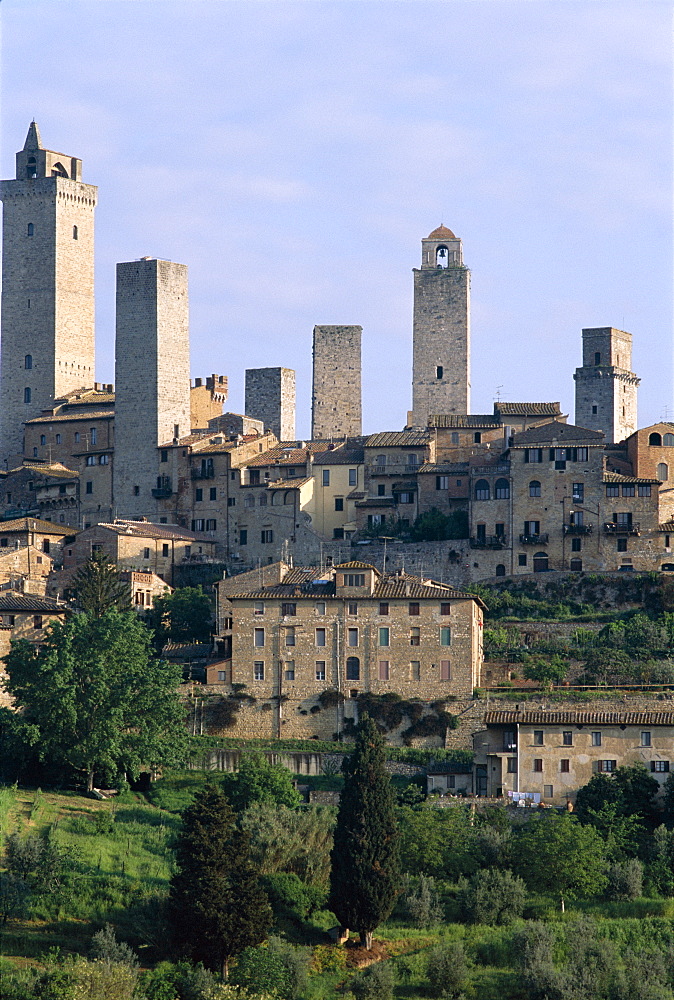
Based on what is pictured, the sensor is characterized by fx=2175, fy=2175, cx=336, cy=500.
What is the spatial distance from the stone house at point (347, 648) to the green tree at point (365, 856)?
46.4 ft

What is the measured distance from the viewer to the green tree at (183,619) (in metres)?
84.8

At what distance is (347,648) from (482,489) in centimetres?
1479

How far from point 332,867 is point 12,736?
556 inches

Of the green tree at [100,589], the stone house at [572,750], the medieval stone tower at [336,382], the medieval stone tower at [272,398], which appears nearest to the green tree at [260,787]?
the stone house at [572,750]

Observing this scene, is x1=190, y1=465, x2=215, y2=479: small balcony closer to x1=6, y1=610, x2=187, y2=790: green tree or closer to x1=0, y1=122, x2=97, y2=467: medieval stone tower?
x1=0, y1=122, x2=97, y2=467: medieval stone tower

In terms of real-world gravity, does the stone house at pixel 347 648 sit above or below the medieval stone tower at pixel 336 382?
below

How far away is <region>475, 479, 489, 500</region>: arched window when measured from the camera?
90188 mm

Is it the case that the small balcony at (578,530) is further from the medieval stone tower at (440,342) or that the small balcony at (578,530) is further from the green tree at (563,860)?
the green tree at (563,860)

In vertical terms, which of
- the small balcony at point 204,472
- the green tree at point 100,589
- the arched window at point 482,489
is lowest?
the green tree at point 100,589

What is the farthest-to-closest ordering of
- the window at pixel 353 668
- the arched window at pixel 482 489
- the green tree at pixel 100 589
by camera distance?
the arched window at pixel 482 489
the green tree at pixel 100 589
the window at pixel 353 668

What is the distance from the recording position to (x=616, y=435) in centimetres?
10756

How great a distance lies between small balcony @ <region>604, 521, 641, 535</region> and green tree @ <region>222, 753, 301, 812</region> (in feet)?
72.6

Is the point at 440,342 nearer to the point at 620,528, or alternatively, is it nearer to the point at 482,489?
the point at 482,489

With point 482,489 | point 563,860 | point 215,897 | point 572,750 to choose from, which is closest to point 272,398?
point 482,489
